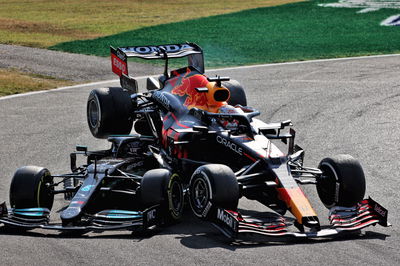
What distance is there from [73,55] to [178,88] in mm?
15505

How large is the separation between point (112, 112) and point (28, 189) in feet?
9.05

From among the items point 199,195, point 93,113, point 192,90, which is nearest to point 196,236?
point 199,195

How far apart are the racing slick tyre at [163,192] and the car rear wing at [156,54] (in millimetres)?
4184

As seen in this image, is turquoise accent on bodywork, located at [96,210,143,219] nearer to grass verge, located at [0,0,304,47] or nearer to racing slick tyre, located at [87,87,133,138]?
racing slick tyre, located at [87,87,133,138]

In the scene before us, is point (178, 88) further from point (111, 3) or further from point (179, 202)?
point (111, 3)

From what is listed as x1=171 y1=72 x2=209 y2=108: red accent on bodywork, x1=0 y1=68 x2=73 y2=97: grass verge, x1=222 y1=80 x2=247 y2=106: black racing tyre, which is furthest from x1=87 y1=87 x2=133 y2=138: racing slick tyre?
x1=0 y1=68 x2=73 y2=97: grass verge

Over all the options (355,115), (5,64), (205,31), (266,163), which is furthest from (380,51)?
(266,163)

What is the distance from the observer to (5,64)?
1053 inches

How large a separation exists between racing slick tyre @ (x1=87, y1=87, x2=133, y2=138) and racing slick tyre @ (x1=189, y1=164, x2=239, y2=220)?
139 inches

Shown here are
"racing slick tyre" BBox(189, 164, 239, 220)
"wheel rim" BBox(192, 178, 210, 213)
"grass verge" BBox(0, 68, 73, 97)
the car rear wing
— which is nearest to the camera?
"racing slick tyre" BBox(189, 164, 239, 220)

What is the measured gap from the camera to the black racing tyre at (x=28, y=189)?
37.3 feet

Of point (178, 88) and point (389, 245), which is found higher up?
point (178, 88)

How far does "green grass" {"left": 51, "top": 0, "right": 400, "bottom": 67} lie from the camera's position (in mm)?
28250

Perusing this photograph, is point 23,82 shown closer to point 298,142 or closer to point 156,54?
point 156,54
